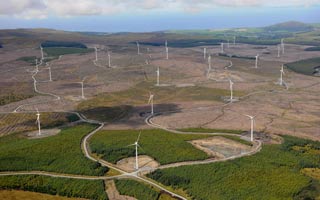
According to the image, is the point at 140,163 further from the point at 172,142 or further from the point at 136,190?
the point at 172,142

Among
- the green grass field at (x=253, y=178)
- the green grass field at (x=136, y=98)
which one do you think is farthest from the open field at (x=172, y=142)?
the green grass field at (x=136, y=98)

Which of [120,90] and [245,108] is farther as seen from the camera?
[120,90]

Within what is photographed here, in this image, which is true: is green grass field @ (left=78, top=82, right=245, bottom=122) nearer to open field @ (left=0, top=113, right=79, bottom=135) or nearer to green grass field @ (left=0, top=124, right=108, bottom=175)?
open field @ (left=0, top=113, right=79, bottom=135)

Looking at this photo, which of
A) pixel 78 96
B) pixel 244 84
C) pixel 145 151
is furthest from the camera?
pixel 244 84

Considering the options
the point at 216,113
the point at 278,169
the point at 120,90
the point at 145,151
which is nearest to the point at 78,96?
the point at 120,90

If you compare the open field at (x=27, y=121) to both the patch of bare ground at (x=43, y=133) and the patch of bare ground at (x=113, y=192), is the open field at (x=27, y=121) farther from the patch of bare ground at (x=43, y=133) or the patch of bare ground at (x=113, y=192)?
the patch of bare ground at (x=113, y=192)

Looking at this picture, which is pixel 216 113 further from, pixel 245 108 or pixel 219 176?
pixel 219 176
